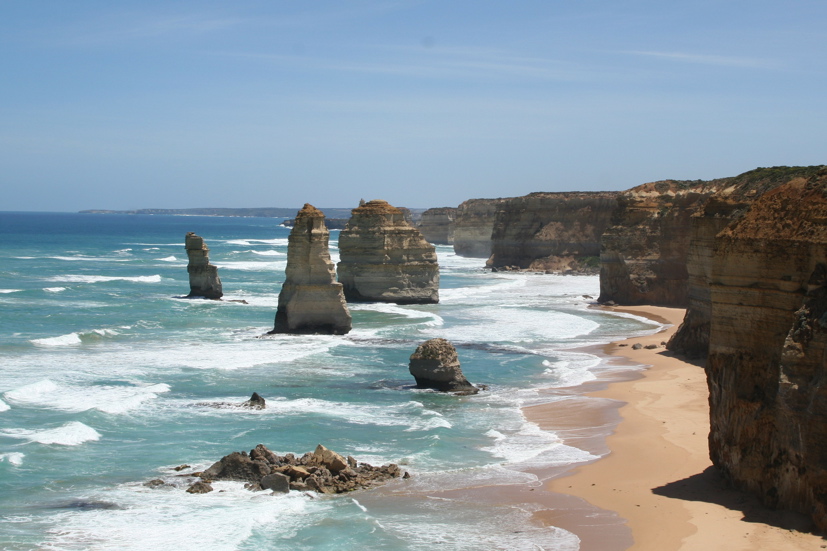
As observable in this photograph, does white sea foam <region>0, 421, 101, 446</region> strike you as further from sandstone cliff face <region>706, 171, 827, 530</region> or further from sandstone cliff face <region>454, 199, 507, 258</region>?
sandstone cliff face <region>454, 199, 507, 258</region>

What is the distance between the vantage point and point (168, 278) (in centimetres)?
6238

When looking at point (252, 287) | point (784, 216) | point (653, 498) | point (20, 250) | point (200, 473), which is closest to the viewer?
point (784, 216)

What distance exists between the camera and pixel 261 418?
68.2ft

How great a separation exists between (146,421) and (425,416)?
6.20m

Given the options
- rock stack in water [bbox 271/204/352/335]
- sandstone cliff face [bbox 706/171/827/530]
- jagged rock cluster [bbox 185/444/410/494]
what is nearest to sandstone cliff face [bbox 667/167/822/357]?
sandstone cliff face [bbox 706/171/827/530]

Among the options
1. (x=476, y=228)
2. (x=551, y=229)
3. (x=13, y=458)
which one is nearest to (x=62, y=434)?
(x=13, y=458)

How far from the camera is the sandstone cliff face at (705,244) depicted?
24.9 meters

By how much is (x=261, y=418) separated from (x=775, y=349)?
1167 cm

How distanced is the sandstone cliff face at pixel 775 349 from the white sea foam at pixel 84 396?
13787 mm

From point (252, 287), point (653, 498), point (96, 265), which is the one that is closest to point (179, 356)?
point (653, 498)

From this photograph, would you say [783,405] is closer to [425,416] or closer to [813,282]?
[813,282]

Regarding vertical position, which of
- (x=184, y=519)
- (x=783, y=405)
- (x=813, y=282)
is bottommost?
(x=184, y=519)

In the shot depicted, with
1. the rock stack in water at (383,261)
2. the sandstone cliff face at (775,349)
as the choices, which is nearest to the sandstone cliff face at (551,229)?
the rock stack in water at (383,261)

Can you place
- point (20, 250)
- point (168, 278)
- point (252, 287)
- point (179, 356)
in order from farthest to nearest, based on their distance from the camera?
point (20, 250) → point (168, 278) → point (252, 287) → point (179, 356)
